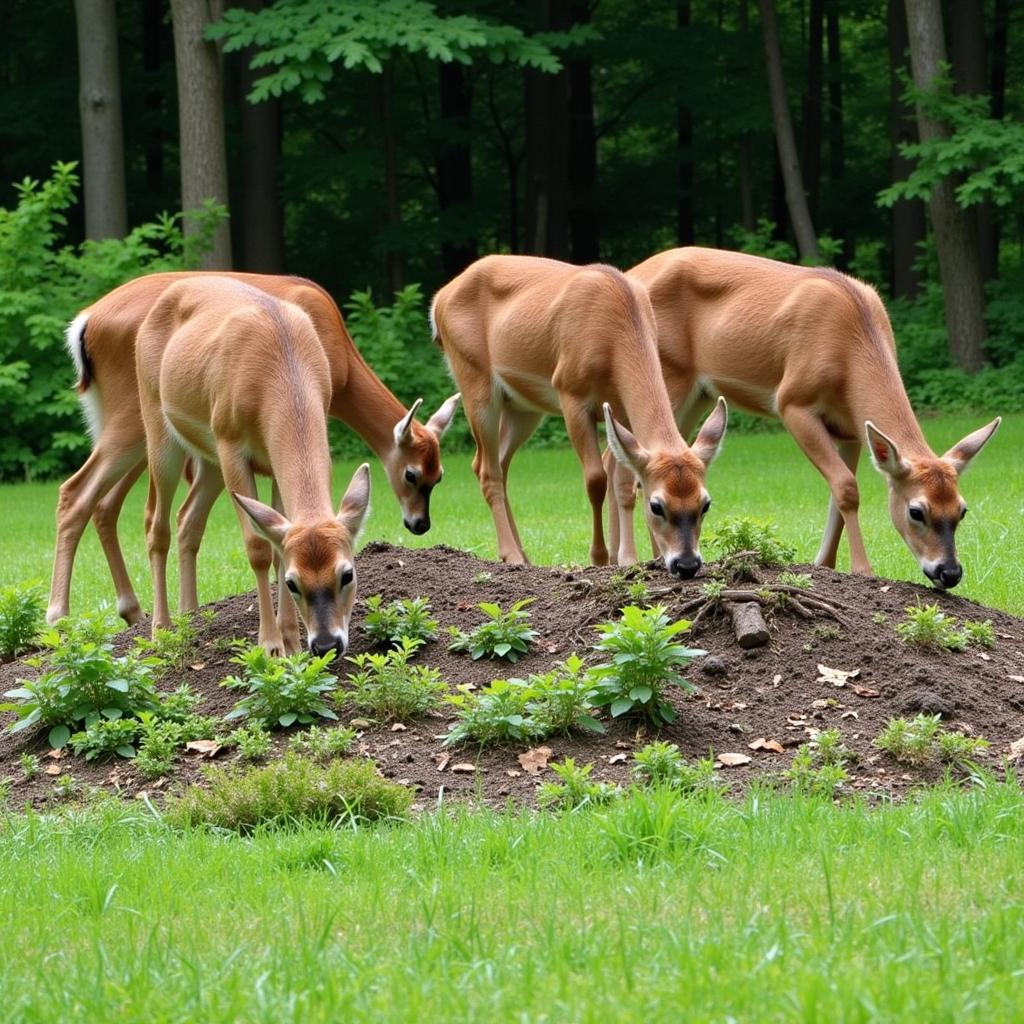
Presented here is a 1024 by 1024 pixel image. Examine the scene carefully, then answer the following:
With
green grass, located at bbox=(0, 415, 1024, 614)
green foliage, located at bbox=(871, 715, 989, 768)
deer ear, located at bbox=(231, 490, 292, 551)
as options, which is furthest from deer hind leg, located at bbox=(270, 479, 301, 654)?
green foliage, located at bbox=(871, 715, 989, 768)

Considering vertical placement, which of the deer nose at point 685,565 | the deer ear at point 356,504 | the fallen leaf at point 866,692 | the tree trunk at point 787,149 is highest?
the tree trunk at point 787,149

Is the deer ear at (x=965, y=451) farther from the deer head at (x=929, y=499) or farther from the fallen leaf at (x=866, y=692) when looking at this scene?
the fallen leaf at (x=866, y=692)

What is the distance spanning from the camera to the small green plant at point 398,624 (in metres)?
8.03

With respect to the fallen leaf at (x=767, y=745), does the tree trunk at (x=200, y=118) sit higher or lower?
higher

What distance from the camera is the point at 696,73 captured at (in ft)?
105

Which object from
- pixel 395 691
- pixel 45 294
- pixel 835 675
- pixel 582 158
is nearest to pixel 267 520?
pixel 395 691

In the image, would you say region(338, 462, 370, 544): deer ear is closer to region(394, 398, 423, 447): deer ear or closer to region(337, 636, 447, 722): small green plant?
region(337, 636, 447, 722): small green plant

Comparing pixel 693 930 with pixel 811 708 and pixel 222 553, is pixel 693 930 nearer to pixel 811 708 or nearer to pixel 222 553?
pixel 811 708

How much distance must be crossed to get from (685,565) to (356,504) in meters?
1.79

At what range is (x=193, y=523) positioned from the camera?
983 cm

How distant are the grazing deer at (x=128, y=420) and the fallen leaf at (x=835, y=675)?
364cm

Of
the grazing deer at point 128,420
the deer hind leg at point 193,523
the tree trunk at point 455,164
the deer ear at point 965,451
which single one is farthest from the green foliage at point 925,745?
the tree trunk at point 455,164

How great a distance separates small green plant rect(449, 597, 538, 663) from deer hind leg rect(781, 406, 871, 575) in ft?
8.87

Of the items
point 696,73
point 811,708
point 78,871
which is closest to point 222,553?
point 811,708
